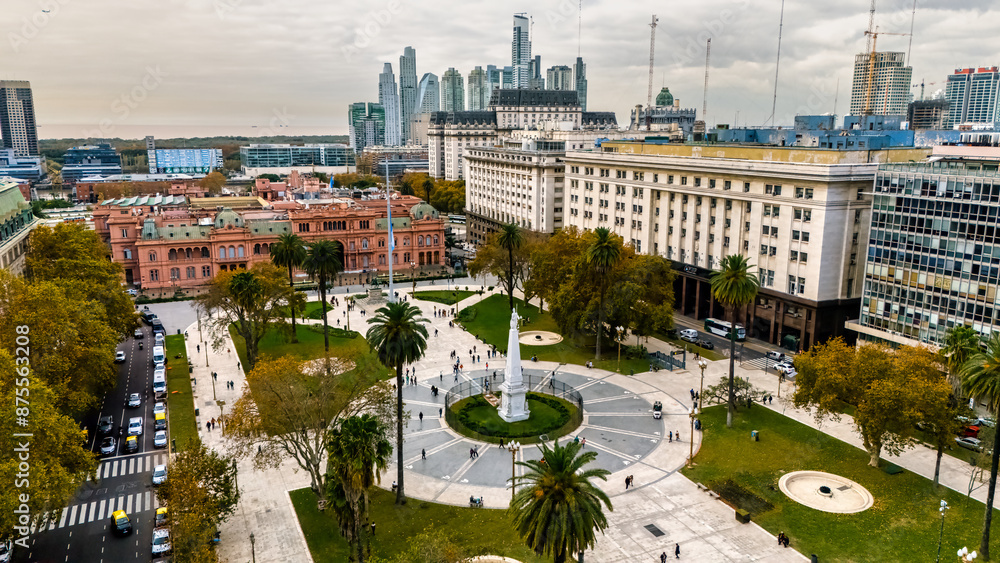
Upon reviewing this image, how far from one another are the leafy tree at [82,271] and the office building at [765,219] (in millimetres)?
73049

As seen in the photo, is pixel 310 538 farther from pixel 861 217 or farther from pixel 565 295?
pixel 861 217

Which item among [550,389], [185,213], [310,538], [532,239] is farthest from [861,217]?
[185,213]

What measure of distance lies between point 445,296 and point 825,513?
7481 cm

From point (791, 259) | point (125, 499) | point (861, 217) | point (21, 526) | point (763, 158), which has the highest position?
point (763, 158)

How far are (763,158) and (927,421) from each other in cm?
4544

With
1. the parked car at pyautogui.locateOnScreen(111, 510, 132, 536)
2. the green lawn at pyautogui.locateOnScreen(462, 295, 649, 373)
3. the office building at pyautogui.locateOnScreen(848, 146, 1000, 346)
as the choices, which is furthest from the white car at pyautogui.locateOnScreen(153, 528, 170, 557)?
the office building at pyautogui.locateOnScreen(848, 146, 1000, 346)

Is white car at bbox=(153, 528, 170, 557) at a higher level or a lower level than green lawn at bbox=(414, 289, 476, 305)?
lower

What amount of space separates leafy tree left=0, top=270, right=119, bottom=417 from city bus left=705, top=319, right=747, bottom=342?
71.2 meters

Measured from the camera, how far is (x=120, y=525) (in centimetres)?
4512

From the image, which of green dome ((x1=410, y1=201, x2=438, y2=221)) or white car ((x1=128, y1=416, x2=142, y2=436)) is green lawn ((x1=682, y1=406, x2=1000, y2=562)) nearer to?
white car ((x1=128, y1=416, x2=142, y2=436))

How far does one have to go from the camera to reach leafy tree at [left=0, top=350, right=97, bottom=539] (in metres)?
35.4

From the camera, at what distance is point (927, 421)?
47562 mm

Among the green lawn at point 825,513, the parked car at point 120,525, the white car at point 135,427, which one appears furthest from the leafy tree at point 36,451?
the green lawn at point 825,513

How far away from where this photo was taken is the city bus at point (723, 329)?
8696 cm
